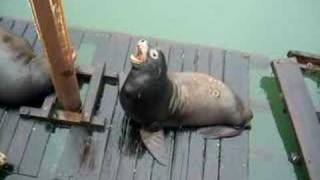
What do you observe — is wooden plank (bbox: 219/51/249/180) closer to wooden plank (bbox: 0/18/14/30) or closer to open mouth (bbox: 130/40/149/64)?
open mouth (bbox: 130/40/149/64)

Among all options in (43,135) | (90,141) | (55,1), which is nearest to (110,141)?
(90,141)

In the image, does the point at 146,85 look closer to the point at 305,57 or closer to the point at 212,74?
the point at 212,74

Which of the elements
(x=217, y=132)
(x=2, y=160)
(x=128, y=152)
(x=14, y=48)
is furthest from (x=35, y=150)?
(x=217, y=132)

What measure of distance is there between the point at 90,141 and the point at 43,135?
1.05ft

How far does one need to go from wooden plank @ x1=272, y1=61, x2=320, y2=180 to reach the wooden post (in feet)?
4.89

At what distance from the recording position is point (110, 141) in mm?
3191

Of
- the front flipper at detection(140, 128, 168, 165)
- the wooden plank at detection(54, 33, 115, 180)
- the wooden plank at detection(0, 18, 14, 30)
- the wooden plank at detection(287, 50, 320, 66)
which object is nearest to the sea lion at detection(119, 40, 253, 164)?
the front flipper at detection(140, 128, 168, 165)

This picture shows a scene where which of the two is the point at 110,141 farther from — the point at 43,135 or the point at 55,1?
the point at 55,1

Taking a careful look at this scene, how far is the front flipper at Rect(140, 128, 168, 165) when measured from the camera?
313 cm

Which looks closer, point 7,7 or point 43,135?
point 43,135

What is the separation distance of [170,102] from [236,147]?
0.57 meters

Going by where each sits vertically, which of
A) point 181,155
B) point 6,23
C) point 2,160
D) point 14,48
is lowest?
point 2,160

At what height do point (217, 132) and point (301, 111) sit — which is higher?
point (301, 111)

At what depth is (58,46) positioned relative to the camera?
8.92 feet
